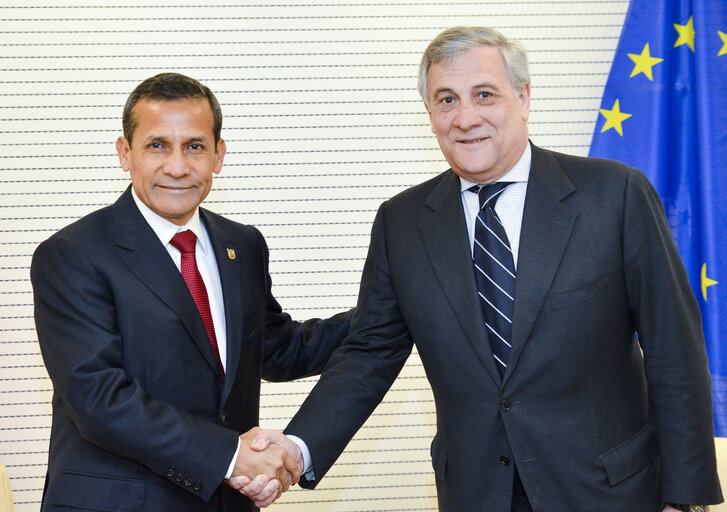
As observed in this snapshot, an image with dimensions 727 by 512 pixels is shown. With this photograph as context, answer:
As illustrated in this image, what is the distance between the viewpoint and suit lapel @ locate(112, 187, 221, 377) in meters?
2.38

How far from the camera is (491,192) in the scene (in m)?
2.34

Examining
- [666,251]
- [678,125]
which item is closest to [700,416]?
[666,251]

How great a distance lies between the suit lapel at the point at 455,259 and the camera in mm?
2186

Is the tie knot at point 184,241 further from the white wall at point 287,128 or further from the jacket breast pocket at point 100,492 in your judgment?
the white wall at point 287,128

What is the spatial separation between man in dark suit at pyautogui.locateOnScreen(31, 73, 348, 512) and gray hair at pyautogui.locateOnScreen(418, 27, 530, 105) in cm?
72

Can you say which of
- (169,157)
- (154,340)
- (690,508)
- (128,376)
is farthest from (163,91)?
(690,508)

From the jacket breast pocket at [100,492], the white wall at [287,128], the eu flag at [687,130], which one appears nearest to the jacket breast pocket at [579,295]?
the jacket breast pocket at [100,492]

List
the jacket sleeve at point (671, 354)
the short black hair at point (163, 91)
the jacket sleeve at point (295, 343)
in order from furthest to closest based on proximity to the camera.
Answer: the jacket sleeve at point (295, 343) < the short black hair at point (163, 91) < the jacket sleeve at point (671, 354)

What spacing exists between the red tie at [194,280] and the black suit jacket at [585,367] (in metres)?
0.67

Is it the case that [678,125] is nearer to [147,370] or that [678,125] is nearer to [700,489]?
[700,489]

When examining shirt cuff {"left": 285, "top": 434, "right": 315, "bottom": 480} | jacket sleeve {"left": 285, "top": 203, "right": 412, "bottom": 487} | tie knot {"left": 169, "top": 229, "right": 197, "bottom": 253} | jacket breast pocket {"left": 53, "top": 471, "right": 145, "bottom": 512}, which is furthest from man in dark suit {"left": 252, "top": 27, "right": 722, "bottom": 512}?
jacket breast pocket {"left": 53, "top": 471, "right": 145, "bottom": 512}

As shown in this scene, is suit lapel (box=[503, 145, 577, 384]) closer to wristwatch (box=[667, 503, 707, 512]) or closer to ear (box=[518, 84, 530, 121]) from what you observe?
ear (box=[518, 84, 530, 121])

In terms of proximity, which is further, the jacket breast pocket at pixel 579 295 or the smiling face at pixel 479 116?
the smiling face at pixel 479 116

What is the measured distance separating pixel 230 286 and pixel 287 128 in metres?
1.43
